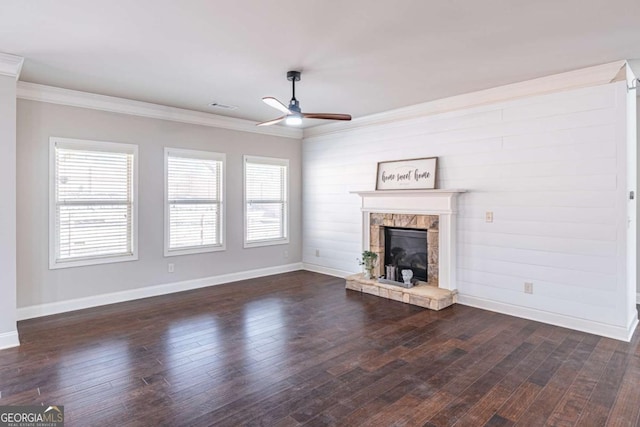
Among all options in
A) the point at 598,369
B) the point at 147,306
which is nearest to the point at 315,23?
the point at 598,369

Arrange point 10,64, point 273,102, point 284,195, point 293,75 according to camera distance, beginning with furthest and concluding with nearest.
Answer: point 284,195 → point 293,75 → point 273,102 → point 10,64

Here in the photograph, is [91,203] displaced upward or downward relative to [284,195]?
downward

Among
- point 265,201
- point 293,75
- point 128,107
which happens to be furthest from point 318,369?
point 128,107

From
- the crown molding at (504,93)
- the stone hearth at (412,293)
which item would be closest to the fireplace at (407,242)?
the stone hearth at (412,293)

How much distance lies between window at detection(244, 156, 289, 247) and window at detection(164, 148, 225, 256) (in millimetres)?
536

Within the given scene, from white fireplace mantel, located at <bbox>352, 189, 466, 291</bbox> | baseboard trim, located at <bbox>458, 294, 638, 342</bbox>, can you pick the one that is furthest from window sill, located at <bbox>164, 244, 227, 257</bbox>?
baseboard trim, located at <bbox>458, 294, 638, 342</bbox>

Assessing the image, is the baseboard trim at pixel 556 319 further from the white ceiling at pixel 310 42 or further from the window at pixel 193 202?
the window at pixel 193 202

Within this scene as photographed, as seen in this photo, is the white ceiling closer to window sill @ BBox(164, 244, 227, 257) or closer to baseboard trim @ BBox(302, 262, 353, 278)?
window sill @ BBox(164, 244, 227, 257)

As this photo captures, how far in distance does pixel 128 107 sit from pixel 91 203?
139cm

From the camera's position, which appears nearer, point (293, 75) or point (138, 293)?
point (293, 75)

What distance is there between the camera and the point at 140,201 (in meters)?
5.12

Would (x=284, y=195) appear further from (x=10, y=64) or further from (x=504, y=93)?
(x=10, y=64)

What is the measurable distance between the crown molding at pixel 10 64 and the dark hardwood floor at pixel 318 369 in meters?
2.60

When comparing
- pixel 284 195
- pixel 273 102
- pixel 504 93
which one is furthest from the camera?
pixel 284 195
